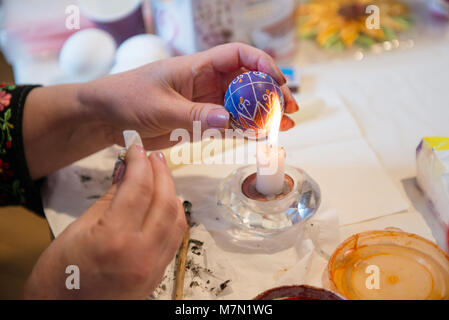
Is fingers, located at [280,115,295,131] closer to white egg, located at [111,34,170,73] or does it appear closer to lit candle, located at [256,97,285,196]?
lit candle, located at [256,97,285,196]

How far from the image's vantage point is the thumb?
753 millimetres

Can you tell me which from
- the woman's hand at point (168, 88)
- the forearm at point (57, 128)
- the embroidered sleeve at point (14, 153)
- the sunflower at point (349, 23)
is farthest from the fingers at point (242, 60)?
the sunflower at point (349, 23)

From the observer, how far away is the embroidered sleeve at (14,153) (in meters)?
0.92

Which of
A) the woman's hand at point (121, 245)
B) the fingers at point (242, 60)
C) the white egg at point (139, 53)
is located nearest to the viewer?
the woman's hand at point (121, 245)

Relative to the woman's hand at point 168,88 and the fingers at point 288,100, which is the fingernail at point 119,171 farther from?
the fingers at point 288,100

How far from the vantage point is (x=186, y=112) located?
81cm

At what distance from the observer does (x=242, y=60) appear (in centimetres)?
89

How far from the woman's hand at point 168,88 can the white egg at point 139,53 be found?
27 cm

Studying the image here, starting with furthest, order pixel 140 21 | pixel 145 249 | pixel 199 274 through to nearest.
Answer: pixel 140 21
pixel 199 274
pixel 145 249

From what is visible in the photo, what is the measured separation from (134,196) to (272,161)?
27 cm

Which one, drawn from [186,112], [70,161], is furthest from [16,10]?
[186,112]

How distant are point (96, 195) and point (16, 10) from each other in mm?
1117

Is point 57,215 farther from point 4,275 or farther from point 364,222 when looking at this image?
point 364,222

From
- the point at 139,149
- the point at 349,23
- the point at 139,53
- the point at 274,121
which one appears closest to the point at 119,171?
the point at 139,149
